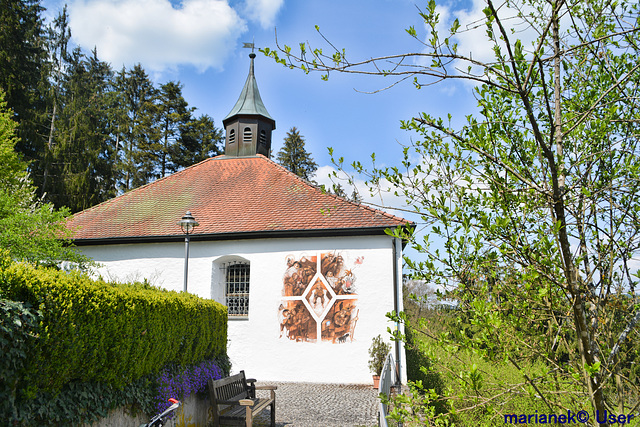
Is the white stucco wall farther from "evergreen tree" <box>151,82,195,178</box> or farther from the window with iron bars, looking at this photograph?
"evergreen tree" <box>151,82,195,178</box>

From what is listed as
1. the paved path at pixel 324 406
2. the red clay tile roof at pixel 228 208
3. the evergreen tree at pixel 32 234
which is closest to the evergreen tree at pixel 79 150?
the red clay tile roof at pixel 228 208

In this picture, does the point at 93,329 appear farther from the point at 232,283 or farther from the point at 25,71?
the point at 25,71

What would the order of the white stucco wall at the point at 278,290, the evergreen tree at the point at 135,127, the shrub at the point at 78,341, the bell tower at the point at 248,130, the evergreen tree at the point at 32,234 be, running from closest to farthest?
1. the shrub at the point at 78,341
2. the evergreen tree at the point at 32,234
3. the white stucco wall at the point at 278,290
4. the bell tower at the point at 248,130
5. the evergreen tree at the point at 135,127

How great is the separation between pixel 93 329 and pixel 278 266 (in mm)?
8251

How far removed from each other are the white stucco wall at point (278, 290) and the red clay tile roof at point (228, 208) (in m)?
0.43

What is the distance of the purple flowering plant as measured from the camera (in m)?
4.95

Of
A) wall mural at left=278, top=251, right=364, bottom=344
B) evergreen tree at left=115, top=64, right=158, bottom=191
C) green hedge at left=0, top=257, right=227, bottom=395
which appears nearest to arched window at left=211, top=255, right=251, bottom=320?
wall mural at left=278, top=251, right=364, bottom=344

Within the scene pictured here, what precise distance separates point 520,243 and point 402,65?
1.01 metres

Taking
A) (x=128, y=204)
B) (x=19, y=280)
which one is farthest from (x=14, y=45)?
(x=19, y=280)

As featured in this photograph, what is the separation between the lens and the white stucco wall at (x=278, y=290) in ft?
36.2

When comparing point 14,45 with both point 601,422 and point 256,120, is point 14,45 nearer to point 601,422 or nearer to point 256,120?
point 256,120

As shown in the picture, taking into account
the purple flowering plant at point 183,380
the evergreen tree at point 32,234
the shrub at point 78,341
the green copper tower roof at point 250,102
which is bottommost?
the purple flowering plant at point 183,380

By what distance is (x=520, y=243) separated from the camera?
2.09 metres

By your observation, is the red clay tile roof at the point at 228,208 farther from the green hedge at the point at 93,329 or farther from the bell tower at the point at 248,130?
the green hedge at the point at 93,329
